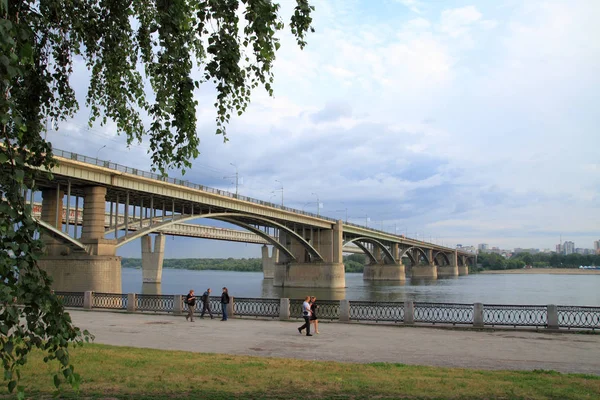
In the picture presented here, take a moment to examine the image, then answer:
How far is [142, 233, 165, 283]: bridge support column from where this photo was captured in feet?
254

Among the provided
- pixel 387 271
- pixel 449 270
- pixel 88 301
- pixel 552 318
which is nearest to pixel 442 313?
pixel 552 318

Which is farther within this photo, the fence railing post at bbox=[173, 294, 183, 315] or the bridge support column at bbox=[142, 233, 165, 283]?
the bridge support column at bbox=[142, 233, 165, 283]

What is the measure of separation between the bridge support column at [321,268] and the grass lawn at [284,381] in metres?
Result: 64.9

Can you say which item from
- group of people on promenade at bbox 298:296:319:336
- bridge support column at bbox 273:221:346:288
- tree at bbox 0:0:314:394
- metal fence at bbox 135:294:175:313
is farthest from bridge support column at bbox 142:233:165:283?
tree at bbox 0:0:314:394

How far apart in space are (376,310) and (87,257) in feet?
81.3

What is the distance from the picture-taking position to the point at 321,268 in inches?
2985

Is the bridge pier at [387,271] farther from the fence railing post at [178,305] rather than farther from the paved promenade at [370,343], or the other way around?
the paved promenade at [370,343]

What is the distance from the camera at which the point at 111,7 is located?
20.4ft

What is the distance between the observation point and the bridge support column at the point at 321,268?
75.2 meters

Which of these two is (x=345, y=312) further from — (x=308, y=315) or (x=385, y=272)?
(x=385, y=272)

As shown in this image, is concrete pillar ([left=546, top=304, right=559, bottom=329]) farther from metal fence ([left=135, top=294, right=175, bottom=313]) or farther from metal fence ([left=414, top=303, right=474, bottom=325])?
metal fence ([left=135, top=294, right=175, bottom=313])

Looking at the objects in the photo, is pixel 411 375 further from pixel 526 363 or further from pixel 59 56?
pixel 59 56

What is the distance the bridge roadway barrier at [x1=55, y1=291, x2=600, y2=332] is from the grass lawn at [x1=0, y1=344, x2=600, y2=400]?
8695 mm

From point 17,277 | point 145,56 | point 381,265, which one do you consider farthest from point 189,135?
point 381,265
